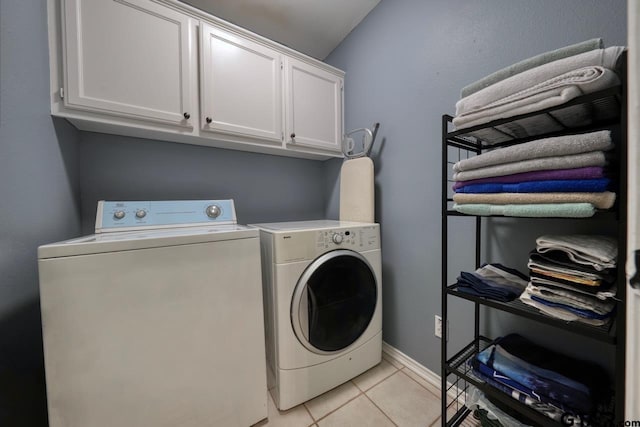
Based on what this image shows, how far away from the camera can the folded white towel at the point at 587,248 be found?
59 cm

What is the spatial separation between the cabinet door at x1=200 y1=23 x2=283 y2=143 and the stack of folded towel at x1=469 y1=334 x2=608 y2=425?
1.56 meters

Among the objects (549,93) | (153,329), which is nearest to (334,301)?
(153,329)

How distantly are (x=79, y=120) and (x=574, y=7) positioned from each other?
203cm

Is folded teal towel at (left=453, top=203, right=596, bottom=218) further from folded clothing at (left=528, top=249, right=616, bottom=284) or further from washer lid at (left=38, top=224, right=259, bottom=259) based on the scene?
washer lid at (left=38, top=224, right=259, bottom=259)

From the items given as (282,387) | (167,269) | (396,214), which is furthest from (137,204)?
(396,214)

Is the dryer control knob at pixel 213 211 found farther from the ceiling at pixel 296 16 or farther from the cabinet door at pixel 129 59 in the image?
the ceiling at pixel 296 16

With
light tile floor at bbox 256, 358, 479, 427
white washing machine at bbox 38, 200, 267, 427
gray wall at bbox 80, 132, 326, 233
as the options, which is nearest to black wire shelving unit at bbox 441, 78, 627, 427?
light tile floor at bbox 256, 358, 479, 427

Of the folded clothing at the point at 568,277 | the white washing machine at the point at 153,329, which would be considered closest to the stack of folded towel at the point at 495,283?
the folded clothing at the point at 568,277

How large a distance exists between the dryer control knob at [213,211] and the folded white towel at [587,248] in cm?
153

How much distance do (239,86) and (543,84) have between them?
54.8 inches

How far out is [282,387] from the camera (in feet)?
3.66

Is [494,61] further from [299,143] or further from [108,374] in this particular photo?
[108,374]

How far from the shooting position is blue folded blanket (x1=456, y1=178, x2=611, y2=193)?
0.57 metres

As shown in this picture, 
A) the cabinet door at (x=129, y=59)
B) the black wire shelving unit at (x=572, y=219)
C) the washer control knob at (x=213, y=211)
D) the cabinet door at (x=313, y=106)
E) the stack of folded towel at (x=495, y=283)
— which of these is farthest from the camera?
the cabinet door at (x=313, y=106)
